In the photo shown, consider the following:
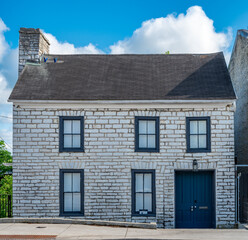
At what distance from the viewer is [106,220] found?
616 inches

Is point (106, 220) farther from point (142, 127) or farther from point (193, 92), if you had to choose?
point (193, 92)

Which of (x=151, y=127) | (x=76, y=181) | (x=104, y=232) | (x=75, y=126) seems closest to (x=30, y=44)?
(x=75, y=126)

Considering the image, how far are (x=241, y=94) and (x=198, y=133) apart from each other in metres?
5.27

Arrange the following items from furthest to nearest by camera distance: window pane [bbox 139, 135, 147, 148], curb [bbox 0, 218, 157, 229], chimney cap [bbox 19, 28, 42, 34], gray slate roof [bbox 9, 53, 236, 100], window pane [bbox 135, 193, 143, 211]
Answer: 1. chimney cap [bbox 19, 28, 42, 34]
2. gray slate roof [bbox 9, 53, 236, 100]
3. window pane [bbox 139, 135, 147, 148]
4. window pane [bbox 135, 193, 143, 211]
5. curb [bbox 0, 218, 157, 229]

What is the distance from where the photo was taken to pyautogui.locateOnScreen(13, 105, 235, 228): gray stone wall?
51.3 ft

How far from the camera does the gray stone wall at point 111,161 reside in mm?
15633

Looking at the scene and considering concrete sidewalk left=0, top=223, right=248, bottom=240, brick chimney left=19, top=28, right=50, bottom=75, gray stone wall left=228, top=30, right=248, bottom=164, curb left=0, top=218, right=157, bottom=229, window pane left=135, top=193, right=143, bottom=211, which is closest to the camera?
concrete sidewalk left=0, top=223, right=248, bottom=240

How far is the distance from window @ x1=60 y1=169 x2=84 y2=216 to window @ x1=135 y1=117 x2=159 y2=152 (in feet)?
8.57

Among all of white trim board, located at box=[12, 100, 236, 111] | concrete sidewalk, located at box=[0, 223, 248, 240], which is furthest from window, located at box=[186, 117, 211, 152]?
concrete sidewalk, located at box=[0, 223, 248, 240]

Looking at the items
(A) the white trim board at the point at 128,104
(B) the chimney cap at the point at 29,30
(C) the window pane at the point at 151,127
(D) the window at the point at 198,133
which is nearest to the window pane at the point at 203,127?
(D) the window at the point at 198,133

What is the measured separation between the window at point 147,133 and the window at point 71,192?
8.57ft

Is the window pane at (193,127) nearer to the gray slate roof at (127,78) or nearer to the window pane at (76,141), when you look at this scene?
the gray slate roof at (127,78)

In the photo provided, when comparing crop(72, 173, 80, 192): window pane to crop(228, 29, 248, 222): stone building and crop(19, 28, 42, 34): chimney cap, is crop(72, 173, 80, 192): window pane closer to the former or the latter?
crop(228, 29, 248, 222): stone building

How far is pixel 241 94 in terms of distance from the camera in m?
19.9
